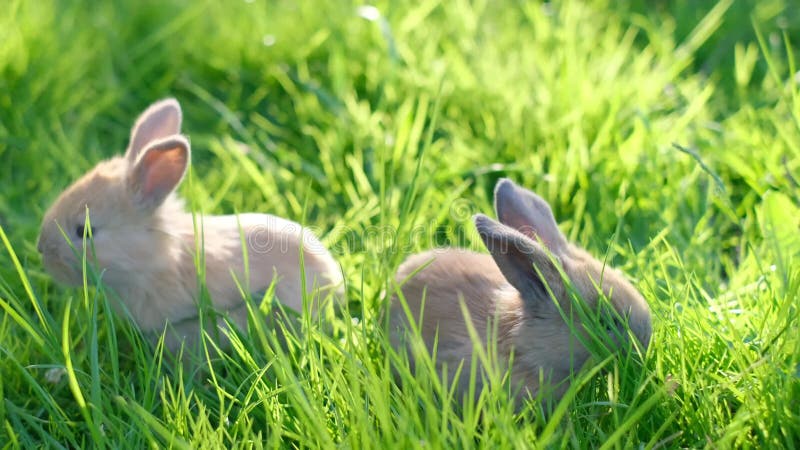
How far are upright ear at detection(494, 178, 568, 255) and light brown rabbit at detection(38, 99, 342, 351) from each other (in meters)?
0.68

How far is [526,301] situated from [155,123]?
68.3 inches

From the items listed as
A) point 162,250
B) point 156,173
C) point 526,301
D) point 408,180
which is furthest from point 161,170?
point 526,301

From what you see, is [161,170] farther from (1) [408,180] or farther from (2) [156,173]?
(1) [408,180]

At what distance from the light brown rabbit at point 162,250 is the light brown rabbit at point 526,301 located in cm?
46

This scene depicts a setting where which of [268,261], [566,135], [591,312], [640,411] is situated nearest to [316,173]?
[268,261]

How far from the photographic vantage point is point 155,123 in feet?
12.0

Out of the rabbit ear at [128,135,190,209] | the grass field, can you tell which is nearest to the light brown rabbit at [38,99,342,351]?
the rabbit ear at [128,135,190,209]

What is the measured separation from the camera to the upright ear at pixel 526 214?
3.12 meters

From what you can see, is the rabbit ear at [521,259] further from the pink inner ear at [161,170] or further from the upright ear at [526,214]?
the pink inner ear at [161,170]

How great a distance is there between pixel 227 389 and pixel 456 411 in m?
0.73

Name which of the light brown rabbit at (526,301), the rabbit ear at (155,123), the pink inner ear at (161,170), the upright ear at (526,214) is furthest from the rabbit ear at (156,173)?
the upright ear at (526,214)

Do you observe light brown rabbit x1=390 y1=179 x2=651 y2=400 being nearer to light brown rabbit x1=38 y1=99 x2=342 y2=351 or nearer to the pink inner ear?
light brown rabbit x1=38 y1=99 x2=342 y2=351

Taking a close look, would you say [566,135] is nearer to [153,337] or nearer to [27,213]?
[153,337]

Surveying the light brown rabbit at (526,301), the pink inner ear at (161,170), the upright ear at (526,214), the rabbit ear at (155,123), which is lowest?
the light brown rabbit at (526,301)
